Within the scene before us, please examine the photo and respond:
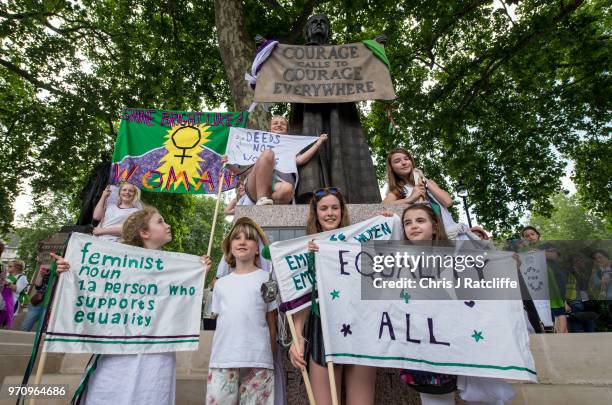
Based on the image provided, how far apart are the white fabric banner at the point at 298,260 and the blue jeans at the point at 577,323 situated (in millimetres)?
3794

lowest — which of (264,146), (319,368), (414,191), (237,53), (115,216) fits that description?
(319,368)

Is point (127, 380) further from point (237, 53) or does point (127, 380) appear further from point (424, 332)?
point (237, 53)

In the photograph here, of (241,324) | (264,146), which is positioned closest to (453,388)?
(241,324)

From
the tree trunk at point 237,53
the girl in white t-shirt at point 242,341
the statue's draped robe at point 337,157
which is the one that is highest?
the tree trunk at point 237,53

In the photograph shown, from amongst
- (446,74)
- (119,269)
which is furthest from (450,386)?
(446,74)

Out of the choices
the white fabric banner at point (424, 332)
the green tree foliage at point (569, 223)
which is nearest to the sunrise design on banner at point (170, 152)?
the white fabric banner at point (424, 332)

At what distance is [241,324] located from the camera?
254 centimetres

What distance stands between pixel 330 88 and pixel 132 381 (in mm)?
4305

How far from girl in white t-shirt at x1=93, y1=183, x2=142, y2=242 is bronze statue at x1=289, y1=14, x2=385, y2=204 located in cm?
232

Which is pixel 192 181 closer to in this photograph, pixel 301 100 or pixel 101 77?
pixel 301 100

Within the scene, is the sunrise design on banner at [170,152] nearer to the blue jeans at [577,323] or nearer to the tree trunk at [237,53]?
the tree trunk at [237,53]

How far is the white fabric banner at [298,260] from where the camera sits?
264 centimetres

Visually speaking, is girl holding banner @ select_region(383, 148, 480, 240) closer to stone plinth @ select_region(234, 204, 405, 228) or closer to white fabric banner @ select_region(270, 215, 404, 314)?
stone plinth @ select_region(234, 204, 405, 228)

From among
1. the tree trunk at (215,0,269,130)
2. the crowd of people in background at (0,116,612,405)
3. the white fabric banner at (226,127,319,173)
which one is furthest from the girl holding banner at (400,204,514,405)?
the tree trunk at (215,0,269,130)
